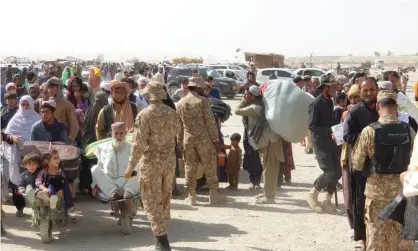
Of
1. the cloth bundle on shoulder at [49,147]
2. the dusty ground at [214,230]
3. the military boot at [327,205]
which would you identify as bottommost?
the dusty ground at [214,230]

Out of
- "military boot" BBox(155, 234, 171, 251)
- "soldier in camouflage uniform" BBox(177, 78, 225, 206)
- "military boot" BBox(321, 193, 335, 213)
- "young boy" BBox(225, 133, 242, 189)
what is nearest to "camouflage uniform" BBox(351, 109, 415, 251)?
"military boot" BBox(155, 234, 171, 251)

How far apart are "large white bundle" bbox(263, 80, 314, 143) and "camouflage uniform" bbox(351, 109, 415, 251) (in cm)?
258

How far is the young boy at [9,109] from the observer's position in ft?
26.1

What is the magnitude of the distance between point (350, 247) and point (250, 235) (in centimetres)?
111

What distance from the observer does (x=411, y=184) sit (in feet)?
12.1

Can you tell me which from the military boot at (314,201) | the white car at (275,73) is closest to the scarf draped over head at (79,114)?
the military boot at (314,201)

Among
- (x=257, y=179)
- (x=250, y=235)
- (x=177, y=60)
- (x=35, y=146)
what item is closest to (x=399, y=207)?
(x=250, y=235)

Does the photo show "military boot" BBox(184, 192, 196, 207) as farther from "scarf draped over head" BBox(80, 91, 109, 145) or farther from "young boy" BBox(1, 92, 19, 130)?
"young boy" BBox(1, 92, 19, 130)


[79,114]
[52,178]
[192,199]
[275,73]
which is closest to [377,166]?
[52,178]

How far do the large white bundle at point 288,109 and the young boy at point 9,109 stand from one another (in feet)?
11.1

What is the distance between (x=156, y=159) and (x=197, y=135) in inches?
87.1

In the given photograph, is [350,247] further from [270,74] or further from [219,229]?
A: [270,74]

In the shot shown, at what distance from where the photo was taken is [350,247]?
621 centimetres

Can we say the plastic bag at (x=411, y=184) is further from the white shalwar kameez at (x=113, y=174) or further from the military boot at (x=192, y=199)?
the military boot at (x=192, y=199)
